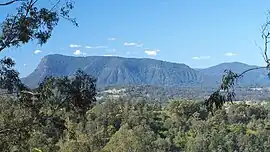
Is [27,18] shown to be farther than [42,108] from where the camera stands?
No

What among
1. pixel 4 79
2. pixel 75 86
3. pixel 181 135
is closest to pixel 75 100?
pixel 75 86

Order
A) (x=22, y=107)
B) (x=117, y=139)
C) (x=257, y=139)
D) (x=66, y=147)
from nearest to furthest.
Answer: (x=22, y=107), (x=66, y=147), (x=117, y=139), (x=257, y=139)

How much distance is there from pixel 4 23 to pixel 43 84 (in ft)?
7.65

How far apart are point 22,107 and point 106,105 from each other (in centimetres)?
5582

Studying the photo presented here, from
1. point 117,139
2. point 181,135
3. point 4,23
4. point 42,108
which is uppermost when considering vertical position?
point 4,23

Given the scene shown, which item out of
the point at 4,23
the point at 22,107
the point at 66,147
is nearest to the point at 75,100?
the point at 22,107

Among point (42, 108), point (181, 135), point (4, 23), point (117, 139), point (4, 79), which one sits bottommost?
point (181, 135)

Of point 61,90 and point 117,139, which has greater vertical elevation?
point 61,90

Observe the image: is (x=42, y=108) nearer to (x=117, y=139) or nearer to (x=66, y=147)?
(x=66, y=147)

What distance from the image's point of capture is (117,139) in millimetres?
31688

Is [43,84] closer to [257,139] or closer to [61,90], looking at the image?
[61,90]

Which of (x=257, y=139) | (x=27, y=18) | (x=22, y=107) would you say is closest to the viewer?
(x=27, y=18)

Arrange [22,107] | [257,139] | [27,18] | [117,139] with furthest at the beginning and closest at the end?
[257,139] → [117,139] → [22,107] → [27,18]

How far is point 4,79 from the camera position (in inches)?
467
